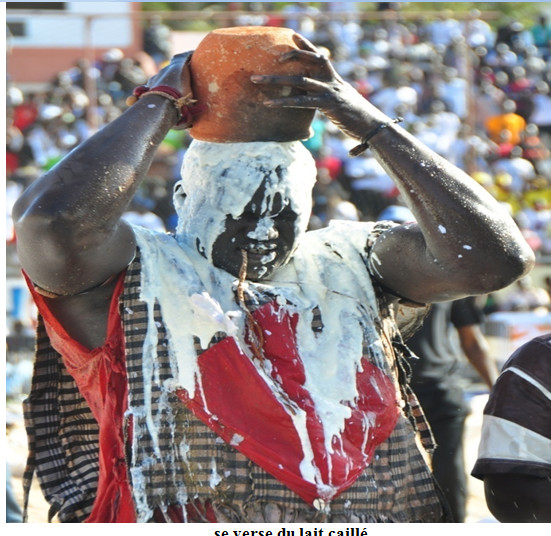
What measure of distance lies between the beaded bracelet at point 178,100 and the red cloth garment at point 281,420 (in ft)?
2.05

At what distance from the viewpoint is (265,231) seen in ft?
9.83

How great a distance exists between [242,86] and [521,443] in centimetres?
128

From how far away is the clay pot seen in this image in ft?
9.48

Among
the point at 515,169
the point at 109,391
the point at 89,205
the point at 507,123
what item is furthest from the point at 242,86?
the point at 507,123

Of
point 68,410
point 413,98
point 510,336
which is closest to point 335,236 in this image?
point 68,410

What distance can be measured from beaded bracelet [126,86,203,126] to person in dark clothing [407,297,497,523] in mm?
2434

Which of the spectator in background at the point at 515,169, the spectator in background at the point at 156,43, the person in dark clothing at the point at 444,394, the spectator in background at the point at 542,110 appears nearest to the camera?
the person in dark clothing at the point at 444,394

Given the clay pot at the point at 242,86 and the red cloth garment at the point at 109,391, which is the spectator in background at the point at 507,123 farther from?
the red cloth garment at the point at 109,391

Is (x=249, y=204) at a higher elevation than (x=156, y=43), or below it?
higher

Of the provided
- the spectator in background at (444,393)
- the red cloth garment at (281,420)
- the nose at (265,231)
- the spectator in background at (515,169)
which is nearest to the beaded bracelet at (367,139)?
the nose at (265,231)

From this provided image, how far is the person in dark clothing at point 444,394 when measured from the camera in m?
4.96

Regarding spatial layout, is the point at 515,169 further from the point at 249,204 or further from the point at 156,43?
Answer: the point at 249,204

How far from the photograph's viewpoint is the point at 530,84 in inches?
564

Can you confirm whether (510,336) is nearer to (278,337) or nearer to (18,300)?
(18,300)
